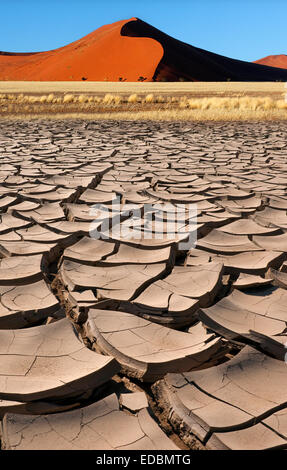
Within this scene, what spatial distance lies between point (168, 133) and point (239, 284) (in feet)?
20.1

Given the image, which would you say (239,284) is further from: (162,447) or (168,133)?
(168,133)

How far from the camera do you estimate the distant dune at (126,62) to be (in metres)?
47.4

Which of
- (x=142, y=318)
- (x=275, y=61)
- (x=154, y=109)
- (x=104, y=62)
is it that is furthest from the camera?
(x=275, y=61)

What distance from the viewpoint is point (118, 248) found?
2414 mm

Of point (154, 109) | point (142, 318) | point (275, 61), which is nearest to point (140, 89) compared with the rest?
point (154, 109)

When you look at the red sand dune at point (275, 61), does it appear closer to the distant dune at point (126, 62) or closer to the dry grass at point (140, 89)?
the distant dune at point (126, 62)

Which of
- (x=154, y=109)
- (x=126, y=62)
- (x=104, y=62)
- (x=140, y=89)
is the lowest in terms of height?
(x=154, y=109)

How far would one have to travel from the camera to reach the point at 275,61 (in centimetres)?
11094

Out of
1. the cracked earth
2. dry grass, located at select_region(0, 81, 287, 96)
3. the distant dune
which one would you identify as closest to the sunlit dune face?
the distant dune

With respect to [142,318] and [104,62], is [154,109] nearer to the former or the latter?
[142,318]

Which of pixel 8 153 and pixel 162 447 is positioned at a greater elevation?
pixel 8 153

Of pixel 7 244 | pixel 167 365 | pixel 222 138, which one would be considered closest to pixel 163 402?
pixel 167 365

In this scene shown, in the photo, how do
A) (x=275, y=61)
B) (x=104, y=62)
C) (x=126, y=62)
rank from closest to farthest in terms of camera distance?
(x=126, y=62) → (x=104, y=62) → (x=275, y=61)

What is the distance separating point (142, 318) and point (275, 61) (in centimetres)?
12135
